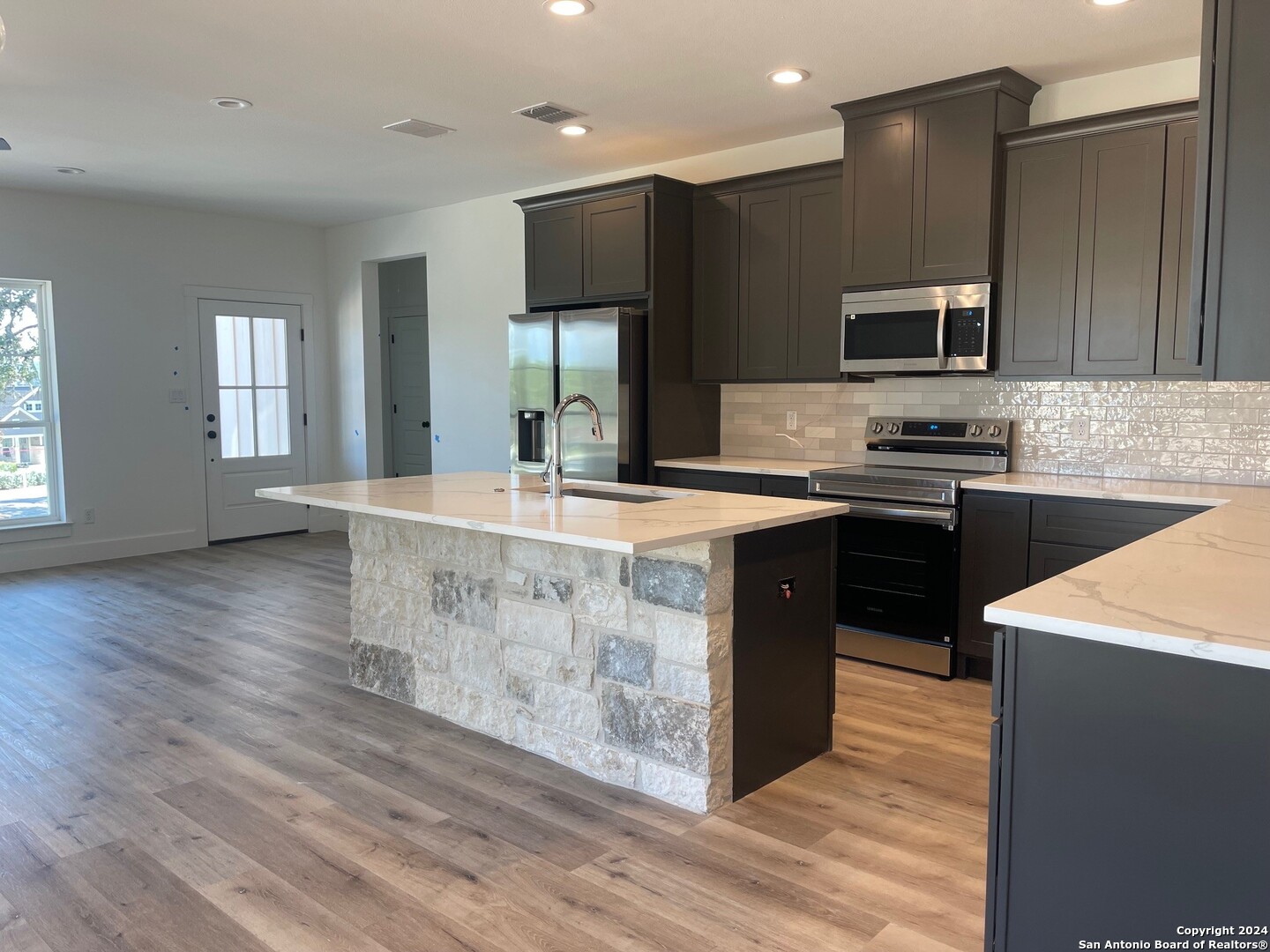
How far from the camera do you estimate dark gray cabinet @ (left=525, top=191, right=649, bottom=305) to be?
5090 millimetres

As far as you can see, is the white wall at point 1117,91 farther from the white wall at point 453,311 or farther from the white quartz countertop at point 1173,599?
the white quartz countertop at point 1173,599

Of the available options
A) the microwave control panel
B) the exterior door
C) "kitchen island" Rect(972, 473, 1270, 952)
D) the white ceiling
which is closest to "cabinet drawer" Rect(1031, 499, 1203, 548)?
the microwave control panel

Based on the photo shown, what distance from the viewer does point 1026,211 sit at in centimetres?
394

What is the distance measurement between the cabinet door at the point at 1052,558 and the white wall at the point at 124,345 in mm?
6401

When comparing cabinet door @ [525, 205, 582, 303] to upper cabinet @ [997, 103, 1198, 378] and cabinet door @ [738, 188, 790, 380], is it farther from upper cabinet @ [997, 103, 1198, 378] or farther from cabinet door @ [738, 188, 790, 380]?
upper cabinet @ [997, 103, 1198, 378]

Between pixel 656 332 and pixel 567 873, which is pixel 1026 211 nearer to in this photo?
pixel 656 332

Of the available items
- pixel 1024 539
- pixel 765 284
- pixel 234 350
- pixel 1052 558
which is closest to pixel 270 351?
pixel 234 350

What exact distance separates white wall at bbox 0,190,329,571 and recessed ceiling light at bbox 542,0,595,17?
504 cm

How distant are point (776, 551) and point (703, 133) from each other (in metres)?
2.99

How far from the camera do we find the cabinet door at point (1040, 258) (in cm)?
384

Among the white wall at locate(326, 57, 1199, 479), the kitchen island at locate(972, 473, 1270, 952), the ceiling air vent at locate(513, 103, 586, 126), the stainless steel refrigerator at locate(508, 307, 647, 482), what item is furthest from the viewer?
the white wall at locate(326, 57, 1199, 479)

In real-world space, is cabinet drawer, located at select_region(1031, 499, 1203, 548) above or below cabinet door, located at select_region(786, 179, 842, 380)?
below

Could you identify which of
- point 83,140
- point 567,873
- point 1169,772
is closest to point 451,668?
point 567,873

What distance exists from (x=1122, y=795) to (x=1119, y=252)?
302 cm
